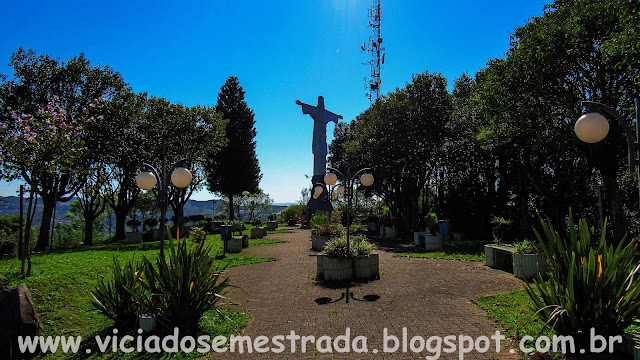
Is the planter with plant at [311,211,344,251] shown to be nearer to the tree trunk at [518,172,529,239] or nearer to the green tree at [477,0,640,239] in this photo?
the green tree at [477,0,640,239]

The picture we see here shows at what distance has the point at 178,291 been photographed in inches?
174

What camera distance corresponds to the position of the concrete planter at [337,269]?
24.1 ft

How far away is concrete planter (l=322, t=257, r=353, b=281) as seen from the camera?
7.35 meters

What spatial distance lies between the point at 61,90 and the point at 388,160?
1553 cm

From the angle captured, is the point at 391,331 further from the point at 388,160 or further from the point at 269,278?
the point at 388,160

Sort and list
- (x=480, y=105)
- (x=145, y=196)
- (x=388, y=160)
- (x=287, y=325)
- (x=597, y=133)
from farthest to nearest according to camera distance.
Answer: (x=145, y=196)
(x=388, y=160)
(x=480, y=105)
(x=287, y=325)
(x=597, y=133)

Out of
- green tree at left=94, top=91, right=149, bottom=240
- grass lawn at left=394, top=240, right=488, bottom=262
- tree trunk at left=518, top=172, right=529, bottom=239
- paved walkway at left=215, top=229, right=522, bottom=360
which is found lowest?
paved walkway at left=215, top=229, right=522, bottom=360

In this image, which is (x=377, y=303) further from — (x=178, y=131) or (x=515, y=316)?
(x=178, y=131)

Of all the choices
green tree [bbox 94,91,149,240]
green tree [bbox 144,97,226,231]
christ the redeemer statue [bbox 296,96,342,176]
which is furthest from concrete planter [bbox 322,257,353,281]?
christ the redeemer statue [bbox 296,96,342,176]

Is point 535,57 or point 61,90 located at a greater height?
point 61,90

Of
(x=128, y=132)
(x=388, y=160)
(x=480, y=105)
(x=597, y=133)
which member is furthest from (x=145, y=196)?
(x=597, y=133)

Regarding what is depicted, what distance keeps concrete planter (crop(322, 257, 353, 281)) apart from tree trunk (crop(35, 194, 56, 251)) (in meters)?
14.2

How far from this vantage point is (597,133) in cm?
358

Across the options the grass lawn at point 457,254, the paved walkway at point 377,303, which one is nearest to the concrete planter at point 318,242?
the grass lawn at point 457,254
